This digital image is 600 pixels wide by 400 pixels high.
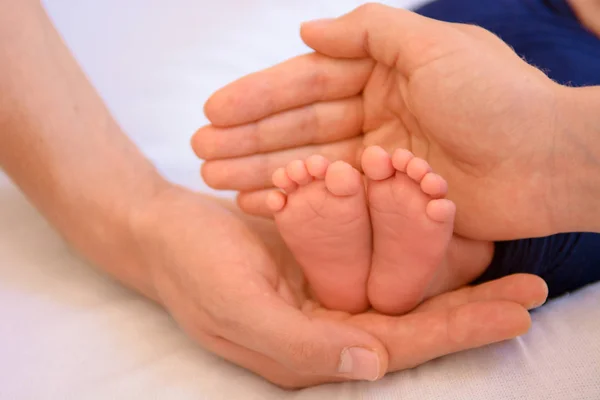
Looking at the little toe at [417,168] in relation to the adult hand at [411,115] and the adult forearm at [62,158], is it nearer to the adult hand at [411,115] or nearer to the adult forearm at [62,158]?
the adult hand at [411,115]

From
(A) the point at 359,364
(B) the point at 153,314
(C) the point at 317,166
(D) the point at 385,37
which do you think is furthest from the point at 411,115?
(B) the point at 153,314

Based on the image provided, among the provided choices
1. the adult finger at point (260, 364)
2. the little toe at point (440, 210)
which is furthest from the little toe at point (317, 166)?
the adult finger at point (260, 364)

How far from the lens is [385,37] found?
0.65 m

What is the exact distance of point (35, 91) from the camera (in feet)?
2.41

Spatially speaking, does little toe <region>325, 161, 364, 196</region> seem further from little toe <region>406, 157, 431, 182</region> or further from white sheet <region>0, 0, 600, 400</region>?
white sheet <region>0, 0, 600, 400</region>

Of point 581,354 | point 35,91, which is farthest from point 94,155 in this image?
point 581,354

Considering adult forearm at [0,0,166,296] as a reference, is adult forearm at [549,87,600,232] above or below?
below

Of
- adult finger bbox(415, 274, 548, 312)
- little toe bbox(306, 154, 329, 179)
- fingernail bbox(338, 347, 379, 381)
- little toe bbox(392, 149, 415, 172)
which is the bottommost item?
adult finger bbox(415, 274, 548, 312)

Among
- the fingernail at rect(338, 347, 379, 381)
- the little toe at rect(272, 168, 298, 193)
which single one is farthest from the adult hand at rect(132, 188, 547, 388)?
the little toe at rect(272, 168, 298, 193)

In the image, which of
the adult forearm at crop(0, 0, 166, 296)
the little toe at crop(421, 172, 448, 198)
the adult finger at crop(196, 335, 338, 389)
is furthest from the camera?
the adult forearm at crop(0, 0, 166, 296)

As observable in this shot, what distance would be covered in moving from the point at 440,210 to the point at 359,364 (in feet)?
0.58

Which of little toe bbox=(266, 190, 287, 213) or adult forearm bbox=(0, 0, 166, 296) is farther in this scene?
adult forearm bbox=(0, 0, 166, 296)

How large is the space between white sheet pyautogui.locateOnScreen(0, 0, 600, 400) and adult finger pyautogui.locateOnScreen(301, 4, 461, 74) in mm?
325

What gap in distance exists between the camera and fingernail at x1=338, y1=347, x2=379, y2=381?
1.87ft
